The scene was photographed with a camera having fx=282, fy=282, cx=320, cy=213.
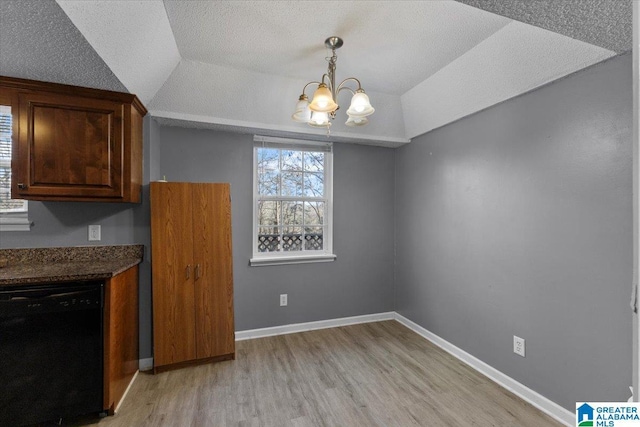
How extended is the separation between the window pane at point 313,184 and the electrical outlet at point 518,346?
90.8 inches

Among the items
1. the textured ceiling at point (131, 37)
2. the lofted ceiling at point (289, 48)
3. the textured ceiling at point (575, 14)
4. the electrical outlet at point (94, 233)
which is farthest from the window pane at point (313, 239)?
the textured ceiling at point (575, 14)

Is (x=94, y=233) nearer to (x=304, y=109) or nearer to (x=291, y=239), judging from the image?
(x=291, y=239)

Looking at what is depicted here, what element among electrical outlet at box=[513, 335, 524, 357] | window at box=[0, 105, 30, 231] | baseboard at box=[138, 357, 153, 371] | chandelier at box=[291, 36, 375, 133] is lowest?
baseboard at box=[138, 357, 153, 371]

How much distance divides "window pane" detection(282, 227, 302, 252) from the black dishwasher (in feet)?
5.98

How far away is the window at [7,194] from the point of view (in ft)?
7.08

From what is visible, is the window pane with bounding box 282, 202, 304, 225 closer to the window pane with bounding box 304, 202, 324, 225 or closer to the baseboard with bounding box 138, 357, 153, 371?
the window pane with bounding box 304, 202, 324, 225

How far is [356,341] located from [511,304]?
Result: 1.52 metres

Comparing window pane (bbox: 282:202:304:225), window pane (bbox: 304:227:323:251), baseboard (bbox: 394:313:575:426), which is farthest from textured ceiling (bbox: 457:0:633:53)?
window pane (bbox: 304:227:323:251)

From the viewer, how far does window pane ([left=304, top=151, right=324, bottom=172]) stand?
3.40 meters

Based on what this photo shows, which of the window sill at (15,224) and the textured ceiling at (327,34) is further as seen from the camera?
the window sill at (15,224)

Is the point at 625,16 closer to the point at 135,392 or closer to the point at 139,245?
the point at 139,245

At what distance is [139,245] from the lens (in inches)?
97.7

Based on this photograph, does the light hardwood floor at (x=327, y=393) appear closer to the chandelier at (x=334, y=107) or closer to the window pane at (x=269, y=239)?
the window pane at (x=269, y=239)

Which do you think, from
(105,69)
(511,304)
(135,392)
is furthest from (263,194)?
(511,304)
